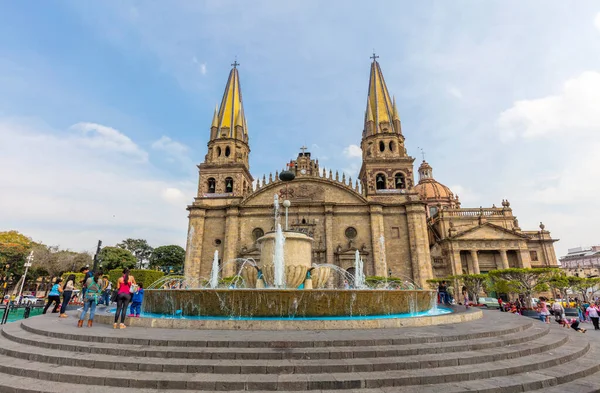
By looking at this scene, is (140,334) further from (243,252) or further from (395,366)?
(243,252)

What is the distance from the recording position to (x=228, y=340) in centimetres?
538

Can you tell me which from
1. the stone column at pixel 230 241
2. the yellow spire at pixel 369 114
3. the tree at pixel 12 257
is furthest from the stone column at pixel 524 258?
the tree at pixel 12 257

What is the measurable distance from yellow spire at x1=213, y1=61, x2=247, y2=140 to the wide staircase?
33424mm

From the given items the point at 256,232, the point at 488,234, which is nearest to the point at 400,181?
the point at 488,234

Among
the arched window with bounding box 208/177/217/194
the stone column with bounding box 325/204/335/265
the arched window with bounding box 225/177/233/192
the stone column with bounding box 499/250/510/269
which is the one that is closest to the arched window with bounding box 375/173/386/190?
the stone column with bounding box 325/204/335/265

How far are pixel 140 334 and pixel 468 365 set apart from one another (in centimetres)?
580

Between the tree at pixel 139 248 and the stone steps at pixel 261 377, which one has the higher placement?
the tree at pixel 139 248

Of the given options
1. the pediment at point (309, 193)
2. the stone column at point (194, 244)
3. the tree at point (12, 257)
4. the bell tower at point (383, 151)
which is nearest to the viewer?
the stone column at point (194, 244)

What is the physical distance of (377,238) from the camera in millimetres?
30969

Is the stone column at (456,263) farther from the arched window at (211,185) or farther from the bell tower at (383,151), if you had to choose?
the arched window at (211,185)

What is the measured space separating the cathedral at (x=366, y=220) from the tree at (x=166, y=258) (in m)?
34.1

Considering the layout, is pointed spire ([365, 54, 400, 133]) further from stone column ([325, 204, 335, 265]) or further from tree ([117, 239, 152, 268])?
tree ([117, 239, 152, 268])

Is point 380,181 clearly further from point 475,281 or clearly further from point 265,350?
point 265,350

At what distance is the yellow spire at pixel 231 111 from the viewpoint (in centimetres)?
3798
